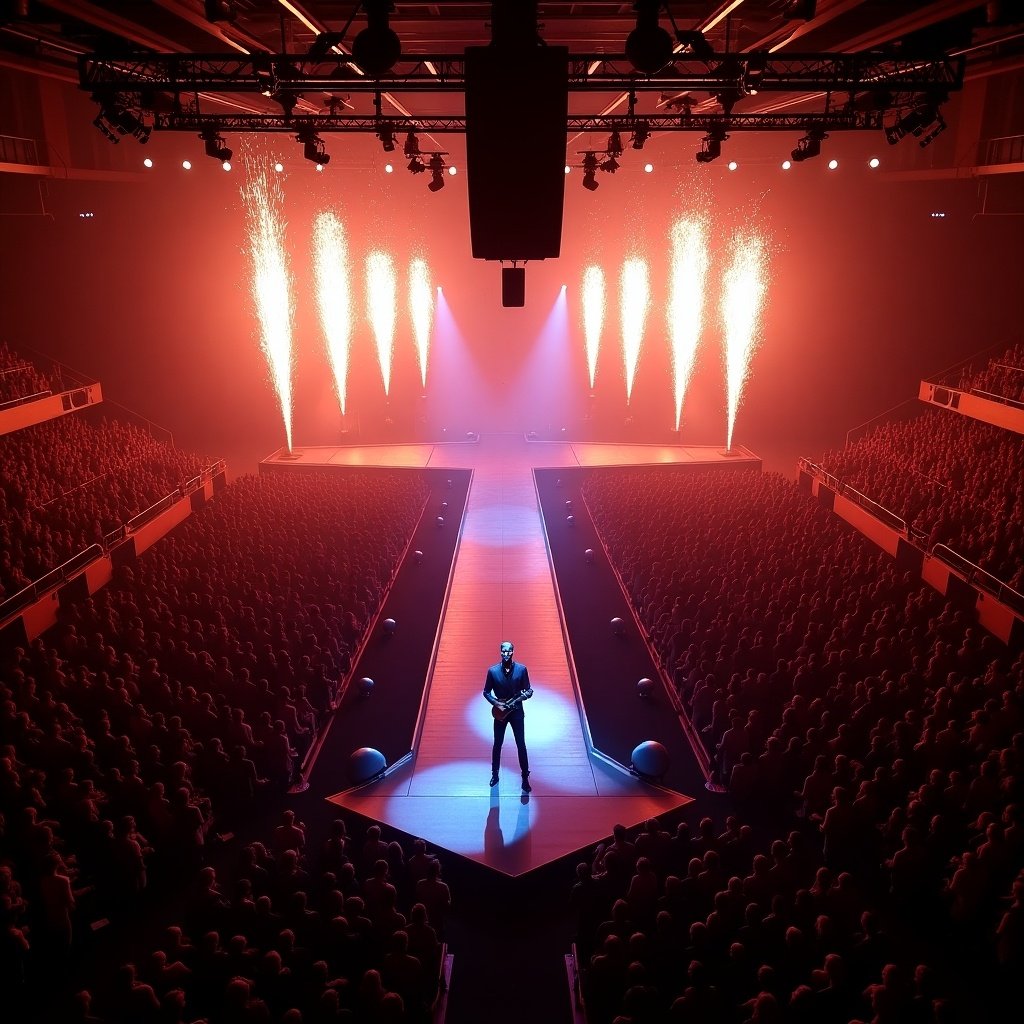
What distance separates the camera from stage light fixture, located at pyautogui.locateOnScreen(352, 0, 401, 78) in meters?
6.96

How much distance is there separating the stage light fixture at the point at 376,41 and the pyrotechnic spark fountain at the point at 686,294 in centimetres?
1964

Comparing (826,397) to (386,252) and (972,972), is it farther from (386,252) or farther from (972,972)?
(972,972)

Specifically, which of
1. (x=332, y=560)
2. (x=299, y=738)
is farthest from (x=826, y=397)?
(x=299, y=738)

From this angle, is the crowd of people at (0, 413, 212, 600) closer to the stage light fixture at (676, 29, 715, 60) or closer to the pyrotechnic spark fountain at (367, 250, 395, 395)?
the pyrotechnic spark fountain at (367, 250, 395, 395)

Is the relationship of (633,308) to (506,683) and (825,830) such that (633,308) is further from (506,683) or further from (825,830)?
(825,830)

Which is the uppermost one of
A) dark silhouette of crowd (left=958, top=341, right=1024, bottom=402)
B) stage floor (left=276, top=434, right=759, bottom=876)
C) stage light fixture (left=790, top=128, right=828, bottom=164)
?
stage light fixture (left=790, top=128, right=828, bottom=164)

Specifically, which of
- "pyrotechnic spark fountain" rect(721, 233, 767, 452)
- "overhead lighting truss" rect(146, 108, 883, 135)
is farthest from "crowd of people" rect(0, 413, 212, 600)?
"pyrotechnic spark fountain" rect(721, 233, 767, 452)

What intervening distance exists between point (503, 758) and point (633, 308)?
67.9 ft

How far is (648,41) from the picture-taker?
7.01m

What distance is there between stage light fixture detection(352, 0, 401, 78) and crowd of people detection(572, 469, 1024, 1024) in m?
7.56

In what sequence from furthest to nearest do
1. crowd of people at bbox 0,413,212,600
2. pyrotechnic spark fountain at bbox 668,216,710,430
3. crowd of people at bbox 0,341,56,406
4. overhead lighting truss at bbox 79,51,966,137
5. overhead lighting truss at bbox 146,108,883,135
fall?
pyrotechnic spark fountain at bbox 668,216,710,430 → crowd of people at bbox 0,341,56,406 → crowd of people at bbox 0,413,212,600 → overhead lighting truss at bbox 146,108,883,135 → overhead lighting truss at bbox 79,51,966,137

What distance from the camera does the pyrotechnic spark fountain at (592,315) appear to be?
2623cm

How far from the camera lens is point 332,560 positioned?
12.9 metres

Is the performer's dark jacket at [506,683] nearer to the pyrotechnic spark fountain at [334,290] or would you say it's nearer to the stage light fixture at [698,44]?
the stage light fixture at [698,44]
